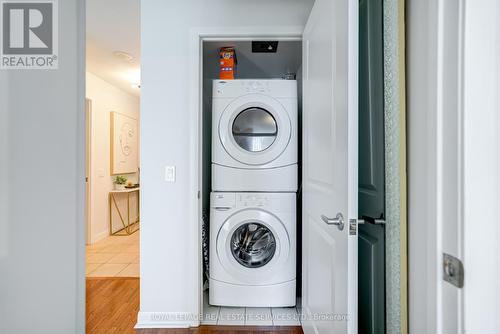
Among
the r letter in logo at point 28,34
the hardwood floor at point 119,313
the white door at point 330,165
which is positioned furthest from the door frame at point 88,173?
the r letter in logo at point 28,34

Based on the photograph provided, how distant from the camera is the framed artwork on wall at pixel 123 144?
4.19 metres

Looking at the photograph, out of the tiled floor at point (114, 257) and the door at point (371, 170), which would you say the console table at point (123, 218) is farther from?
the door at point (371, 170)

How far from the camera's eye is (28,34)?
0.68 metres

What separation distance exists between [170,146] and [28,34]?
3.84ft

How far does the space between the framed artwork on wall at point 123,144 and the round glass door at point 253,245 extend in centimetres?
299

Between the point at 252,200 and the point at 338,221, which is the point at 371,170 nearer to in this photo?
the point at 338,221

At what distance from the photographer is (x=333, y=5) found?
44.6 inches

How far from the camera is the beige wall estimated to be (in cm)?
367

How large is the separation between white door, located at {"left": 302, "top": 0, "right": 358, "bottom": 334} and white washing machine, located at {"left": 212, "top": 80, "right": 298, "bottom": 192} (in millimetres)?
322

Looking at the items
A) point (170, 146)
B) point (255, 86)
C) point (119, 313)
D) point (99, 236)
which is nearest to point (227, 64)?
point (255, 86)

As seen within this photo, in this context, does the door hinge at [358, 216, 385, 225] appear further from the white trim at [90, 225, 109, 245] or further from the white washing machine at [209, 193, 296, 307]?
the white trim at [90, 225, 109, 245]

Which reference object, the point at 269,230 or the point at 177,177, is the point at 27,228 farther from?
the point at 269,230

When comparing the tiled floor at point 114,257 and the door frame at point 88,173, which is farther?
the door frame at point 88,173
